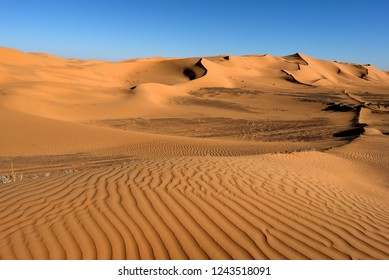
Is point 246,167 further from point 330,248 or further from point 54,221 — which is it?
point 54,221

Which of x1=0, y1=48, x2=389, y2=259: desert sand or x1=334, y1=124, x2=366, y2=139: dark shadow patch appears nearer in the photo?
x1=0, y1=48, x2=389, y2=259: desert sand

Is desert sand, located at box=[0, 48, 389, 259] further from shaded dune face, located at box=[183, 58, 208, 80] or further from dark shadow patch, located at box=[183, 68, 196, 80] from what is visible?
dark shadow patch, located at box=[183, 68, 196, 80]

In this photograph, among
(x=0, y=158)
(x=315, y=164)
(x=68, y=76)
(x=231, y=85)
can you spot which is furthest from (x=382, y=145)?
(x=68, y=76)

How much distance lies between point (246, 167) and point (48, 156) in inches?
350

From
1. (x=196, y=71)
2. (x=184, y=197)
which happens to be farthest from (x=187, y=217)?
(x=196, y=71)

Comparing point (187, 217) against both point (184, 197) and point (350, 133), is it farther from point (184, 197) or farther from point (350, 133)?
point (350, 133)

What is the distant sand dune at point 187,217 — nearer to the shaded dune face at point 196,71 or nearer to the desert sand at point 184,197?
the desert sand at point 184,197

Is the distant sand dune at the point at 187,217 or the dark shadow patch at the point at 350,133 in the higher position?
the dark shadow patch at the point at 350,133

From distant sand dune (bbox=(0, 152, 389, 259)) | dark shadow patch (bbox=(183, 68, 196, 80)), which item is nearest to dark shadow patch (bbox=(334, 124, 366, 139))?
distant sand dune (bbox=(0, 152, 389, 259))

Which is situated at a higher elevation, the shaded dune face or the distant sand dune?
the shaded dune face

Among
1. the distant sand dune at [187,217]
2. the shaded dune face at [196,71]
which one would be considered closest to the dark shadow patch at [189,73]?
the shaded dune face at [196,71]

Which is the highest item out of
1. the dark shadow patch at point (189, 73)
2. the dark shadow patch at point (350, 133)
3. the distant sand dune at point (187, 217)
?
the dark shadow patch at point (189, 73)

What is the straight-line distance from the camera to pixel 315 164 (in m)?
9.80

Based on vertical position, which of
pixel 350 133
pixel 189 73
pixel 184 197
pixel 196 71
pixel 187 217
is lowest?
pixel 187 217
